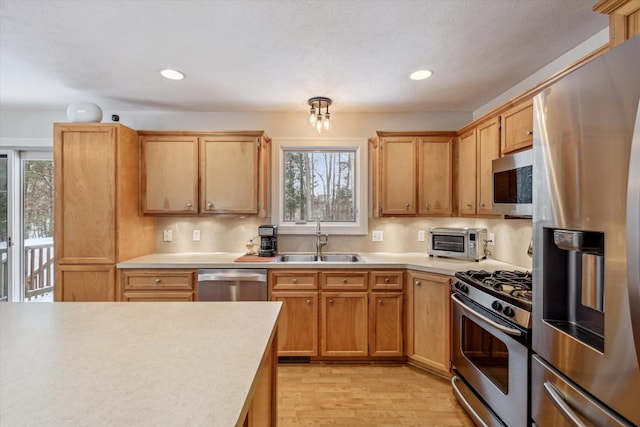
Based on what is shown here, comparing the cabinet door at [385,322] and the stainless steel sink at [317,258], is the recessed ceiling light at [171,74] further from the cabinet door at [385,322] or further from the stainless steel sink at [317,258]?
the cabinet door at [385,322]

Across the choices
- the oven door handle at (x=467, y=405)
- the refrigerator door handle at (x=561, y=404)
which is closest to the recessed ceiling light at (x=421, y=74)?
the refrigerator door handle at (x=561, y=404)

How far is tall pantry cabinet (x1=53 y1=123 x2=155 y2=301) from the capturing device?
8.59 ft

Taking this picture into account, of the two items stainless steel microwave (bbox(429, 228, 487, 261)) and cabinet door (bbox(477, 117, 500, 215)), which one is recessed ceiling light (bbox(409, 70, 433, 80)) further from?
stainless steel microwave (bbox(429, 228, 487, 261))

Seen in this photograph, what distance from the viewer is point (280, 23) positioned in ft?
5.67

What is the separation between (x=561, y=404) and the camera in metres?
1.24

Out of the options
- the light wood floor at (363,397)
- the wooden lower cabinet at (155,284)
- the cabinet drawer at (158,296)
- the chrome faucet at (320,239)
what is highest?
the chrome faucet at (320,239)

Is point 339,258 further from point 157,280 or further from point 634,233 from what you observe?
point 634,233

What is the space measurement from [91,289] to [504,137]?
3640 millimetres

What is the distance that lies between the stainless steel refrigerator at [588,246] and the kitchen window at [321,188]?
207cm

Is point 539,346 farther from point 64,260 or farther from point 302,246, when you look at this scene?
point 64,260

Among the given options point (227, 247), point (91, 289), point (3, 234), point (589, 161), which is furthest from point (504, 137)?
point (3, 234)

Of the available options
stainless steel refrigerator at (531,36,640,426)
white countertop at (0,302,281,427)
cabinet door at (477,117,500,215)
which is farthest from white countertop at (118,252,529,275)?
white countertop at (0,302,281,427)

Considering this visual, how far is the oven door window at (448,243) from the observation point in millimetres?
2715

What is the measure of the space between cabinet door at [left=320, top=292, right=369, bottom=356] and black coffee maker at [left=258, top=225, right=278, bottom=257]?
73 cm
